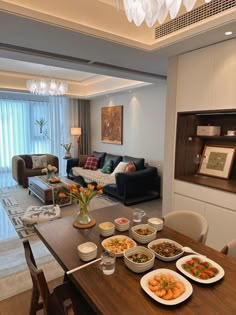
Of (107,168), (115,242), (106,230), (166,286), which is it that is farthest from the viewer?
(107,168)

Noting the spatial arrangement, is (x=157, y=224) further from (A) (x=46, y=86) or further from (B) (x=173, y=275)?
(A) (x=46, y=86)

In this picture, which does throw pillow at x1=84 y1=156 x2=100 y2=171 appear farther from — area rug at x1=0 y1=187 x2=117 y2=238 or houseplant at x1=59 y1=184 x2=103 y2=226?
houseplant at x1=59 y1=184 x2=103 y2=226

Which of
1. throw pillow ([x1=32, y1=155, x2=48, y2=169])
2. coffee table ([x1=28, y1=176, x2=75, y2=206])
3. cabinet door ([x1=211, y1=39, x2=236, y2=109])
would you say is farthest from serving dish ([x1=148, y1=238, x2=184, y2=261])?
throw pillow ([x1=32, y1=155, x2=48, y2=169])

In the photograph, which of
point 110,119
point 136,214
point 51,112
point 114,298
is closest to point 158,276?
point 114,298

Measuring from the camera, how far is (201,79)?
104 inches

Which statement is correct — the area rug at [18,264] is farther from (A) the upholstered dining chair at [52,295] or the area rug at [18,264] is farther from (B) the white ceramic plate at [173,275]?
(B) the white ceramic plate at [173,275]

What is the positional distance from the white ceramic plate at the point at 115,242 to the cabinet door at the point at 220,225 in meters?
1.41

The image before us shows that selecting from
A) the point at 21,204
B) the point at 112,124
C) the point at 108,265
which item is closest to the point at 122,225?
the point at 108,265

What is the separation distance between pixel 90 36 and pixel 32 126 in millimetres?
5475

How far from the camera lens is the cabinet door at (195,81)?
257 centimetres

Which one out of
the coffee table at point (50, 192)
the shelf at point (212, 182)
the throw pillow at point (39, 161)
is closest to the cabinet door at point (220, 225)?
the shelf at point (212, 182)

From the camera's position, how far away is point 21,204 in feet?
14.8

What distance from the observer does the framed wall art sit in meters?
6.06

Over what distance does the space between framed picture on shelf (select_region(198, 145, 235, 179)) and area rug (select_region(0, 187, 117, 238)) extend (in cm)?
215
